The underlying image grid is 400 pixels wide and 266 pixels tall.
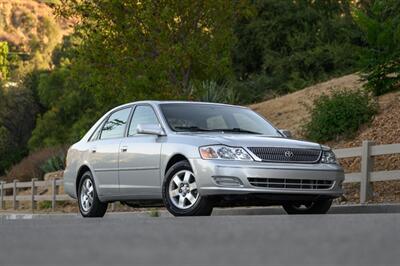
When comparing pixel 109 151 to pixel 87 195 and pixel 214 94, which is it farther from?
pixel 214 94

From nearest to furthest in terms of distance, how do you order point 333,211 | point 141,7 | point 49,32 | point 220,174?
1. point 220,174
2. point 333,211
3. point 141,7
4. point 49,32

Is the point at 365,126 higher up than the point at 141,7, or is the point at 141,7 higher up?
the point at 141,7

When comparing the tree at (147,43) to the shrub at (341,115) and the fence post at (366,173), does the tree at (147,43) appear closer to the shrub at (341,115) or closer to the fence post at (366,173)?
the shrub at (341,115)

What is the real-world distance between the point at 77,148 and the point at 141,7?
44.3ft

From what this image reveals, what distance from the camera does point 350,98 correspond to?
20.6 m

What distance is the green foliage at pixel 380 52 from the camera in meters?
20.4

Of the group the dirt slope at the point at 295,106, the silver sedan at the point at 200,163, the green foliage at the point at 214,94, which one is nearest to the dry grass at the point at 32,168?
the green foliage at the point at 214,94

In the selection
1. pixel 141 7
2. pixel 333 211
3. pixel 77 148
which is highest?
pixel 141 7

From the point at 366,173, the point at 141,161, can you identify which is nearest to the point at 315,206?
the point at 141,161

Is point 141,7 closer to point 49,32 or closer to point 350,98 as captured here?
point 350,98

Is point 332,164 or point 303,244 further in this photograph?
point 332,164

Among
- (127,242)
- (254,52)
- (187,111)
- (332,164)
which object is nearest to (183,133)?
(187,111)

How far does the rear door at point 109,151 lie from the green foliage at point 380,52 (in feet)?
29.5

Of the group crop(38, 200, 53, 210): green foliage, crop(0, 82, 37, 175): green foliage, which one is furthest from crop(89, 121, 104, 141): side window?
crop(0, 82, 37, 175): green foliage
